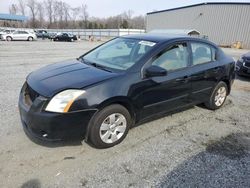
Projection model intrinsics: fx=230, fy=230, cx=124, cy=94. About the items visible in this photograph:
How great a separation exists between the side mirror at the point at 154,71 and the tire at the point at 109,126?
26.1 inches

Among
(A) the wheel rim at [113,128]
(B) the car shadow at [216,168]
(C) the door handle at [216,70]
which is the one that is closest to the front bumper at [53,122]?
(A) the wheel rim at [113,128]

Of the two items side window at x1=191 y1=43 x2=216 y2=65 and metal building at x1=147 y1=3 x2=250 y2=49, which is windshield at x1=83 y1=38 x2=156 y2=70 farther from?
metal building at x1=147 y1=3 x2=250 y2=49

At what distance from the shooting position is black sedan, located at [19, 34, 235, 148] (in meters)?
3.02

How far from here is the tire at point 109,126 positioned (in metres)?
3.21

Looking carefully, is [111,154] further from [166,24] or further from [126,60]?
[166,24]

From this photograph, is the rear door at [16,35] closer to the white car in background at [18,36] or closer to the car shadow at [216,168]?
the white car in background at [18,36]

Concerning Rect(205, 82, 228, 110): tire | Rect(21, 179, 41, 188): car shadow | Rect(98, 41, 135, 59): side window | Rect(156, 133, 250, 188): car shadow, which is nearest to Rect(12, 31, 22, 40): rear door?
Rect(98, 41, 135, 59): side window

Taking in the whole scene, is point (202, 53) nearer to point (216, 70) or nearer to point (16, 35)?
point (216, 70)

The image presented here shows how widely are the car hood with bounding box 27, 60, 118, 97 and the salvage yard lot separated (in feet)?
2.93

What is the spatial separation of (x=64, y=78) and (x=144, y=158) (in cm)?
163

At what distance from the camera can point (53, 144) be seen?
3430 mm

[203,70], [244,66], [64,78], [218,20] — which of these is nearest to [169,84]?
[203,70]

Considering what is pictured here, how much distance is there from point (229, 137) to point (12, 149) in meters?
3.47

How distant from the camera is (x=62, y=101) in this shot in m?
2.98
